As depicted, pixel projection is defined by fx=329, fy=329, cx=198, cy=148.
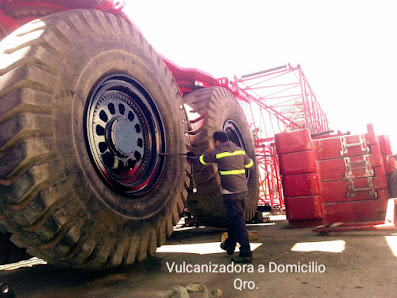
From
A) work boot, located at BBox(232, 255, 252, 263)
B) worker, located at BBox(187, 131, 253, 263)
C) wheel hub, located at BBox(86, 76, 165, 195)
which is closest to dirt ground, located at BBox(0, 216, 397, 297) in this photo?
work boot, located at BBox(232, 255, 252, 263)

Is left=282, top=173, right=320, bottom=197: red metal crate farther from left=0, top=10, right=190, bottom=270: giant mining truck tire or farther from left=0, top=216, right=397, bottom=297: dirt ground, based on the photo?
left=0, top=10, right=190, bottom=270: giant mining truck tire

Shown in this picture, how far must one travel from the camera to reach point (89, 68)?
2.50 meters

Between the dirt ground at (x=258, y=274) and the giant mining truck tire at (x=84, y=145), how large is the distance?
335mm

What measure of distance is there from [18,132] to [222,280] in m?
1.86

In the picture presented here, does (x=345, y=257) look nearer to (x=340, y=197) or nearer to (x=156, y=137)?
(x=156, y=137)

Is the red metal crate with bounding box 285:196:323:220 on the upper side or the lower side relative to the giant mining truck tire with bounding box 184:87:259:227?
lower

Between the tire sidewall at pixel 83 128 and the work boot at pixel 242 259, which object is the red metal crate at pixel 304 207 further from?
the tire sidewall at pixel 83 128

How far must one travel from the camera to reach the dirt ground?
7.51 ft

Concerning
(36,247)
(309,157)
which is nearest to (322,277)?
(36,247)

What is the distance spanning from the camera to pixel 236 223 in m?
3.74

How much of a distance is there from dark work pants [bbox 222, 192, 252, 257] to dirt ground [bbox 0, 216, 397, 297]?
19 cm

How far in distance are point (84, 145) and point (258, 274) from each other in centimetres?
174

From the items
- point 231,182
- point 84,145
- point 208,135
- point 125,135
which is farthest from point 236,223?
point 84,145

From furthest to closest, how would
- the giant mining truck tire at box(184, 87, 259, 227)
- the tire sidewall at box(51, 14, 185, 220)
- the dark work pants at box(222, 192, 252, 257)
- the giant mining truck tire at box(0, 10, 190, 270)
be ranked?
the giant mining truck tire at box(184, 87, 259, 227), the dark work pants at box(222, 192, 252, 257), the tire sidewall at box(51, 14, 185, 220), the giant mining truck tire at box(0, 10, 190, 270)
